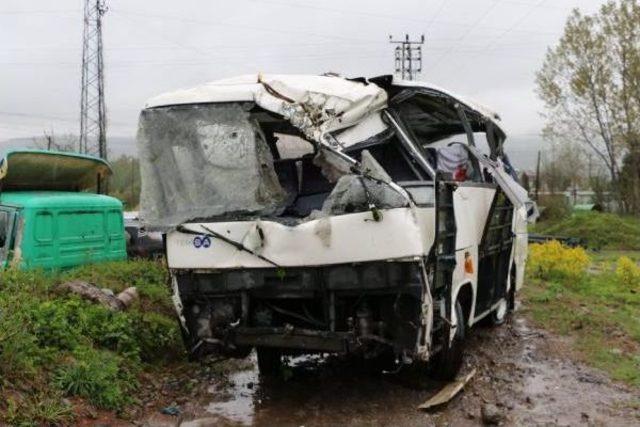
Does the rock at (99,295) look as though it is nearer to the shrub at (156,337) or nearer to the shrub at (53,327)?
the shrub at (156,337)

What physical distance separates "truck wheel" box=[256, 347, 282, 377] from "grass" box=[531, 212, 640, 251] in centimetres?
2454

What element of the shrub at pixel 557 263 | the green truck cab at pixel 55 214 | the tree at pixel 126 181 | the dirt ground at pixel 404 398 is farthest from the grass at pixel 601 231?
the dirt ground at pixel 404 398

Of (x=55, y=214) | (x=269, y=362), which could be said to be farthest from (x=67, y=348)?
(x=55, y=214)

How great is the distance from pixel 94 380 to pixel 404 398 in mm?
2779

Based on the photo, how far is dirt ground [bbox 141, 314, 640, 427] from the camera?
21.0 ft

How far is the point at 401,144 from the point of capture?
291 inches

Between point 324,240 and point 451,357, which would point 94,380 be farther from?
point 451,357

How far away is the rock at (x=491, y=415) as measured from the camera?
6.20 m

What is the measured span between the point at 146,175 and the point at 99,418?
2165 millimetres

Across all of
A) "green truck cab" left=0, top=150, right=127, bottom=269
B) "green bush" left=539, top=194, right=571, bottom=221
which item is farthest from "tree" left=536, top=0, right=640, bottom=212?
"green truck cab" left=0, top=150, right=127, bottom=269

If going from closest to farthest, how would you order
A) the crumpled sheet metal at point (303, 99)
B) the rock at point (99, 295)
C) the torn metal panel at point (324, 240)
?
the torn metal panel at point (324, 240)
the crumpled sheet metal at point (303, 99)
the rock at point (99, 295)

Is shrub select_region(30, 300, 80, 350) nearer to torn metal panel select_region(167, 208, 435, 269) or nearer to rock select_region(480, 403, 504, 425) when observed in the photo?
torn metal panel select_region(167, 208, 435, 269)

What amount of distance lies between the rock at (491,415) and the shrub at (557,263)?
968 cm

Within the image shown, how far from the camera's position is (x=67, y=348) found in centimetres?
695
